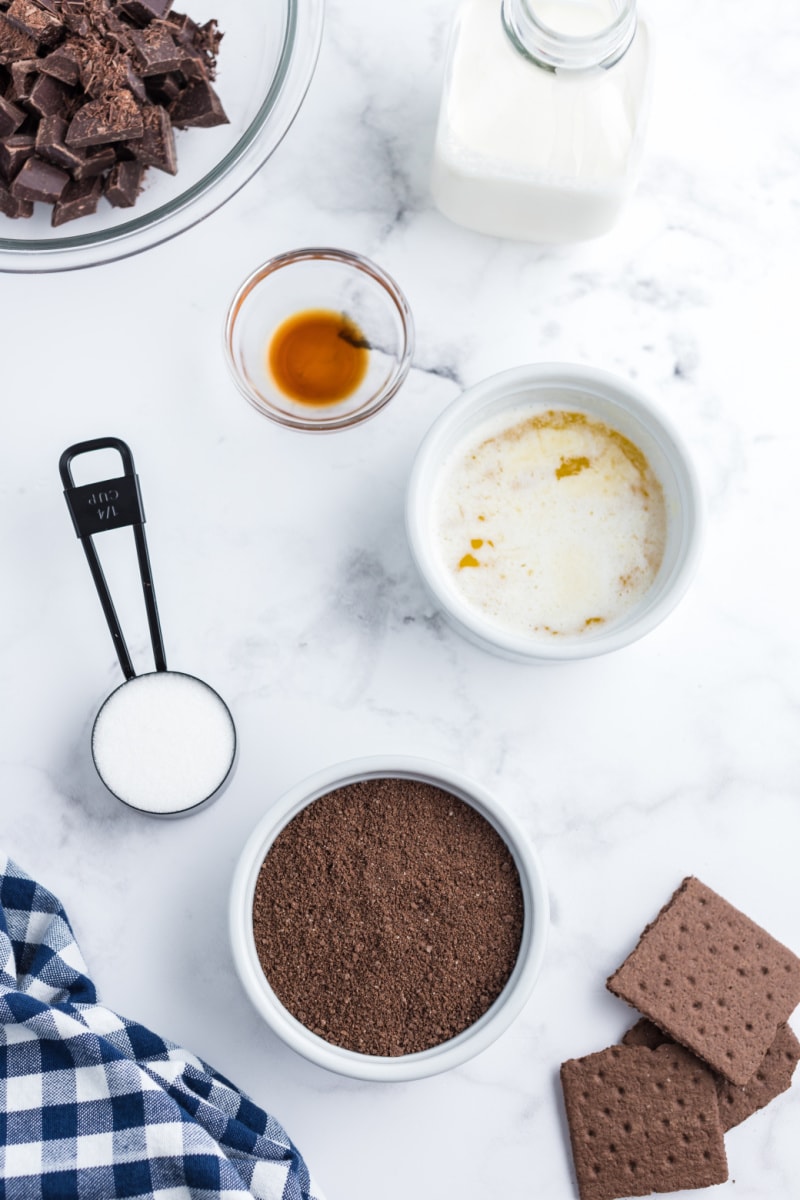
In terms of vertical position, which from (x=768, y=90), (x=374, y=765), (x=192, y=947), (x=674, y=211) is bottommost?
(x=192, y=947)

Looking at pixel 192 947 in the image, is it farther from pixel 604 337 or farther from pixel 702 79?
pixel 702 79

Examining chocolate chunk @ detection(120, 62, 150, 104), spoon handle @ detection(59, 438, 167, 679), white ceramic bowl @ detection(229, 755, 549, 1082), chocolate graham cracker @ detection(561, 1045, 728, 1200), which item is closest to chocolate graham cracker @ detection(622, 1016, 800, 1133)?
chocolate graham cracker @ detection(561, 1045, 728, 1200)

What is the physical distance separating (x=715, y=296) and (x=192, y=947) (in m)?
1.07

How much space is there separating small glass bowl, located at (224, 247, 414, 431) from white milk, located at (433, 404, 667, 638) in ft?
0.54

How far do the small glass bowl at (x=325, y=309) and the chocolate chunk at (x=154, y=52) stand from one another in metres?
0.26

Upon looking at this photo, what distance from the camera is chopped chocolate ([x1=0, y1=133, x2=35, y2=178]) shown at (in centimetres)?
115

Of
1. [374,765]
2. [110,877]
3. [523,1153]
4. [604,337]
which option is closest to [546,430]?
[604,337]

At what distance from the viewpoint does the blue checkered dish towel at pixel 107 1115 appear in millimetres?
1185

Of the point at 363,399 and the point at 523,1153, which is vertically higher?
the point at 363,399

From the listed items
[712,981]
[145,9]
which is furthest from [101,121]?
[712,981]

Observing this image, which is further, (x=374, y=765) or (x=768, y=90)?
(x=768, y=90)

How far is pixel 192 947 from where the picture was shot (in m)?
1.32

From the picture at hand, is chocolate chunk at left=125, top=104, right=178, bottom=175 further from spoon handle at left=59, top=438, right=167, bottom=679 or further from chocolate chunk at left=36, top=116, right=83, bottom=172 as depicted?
spoon handle at left=59, top=438, right=167, bottom=679

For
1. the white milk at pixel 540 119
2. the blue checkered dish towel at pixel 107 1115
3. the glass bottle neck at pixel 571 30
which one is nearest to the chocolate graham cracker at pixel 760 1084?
the blue checkered dish towel at pixel 107 1115
